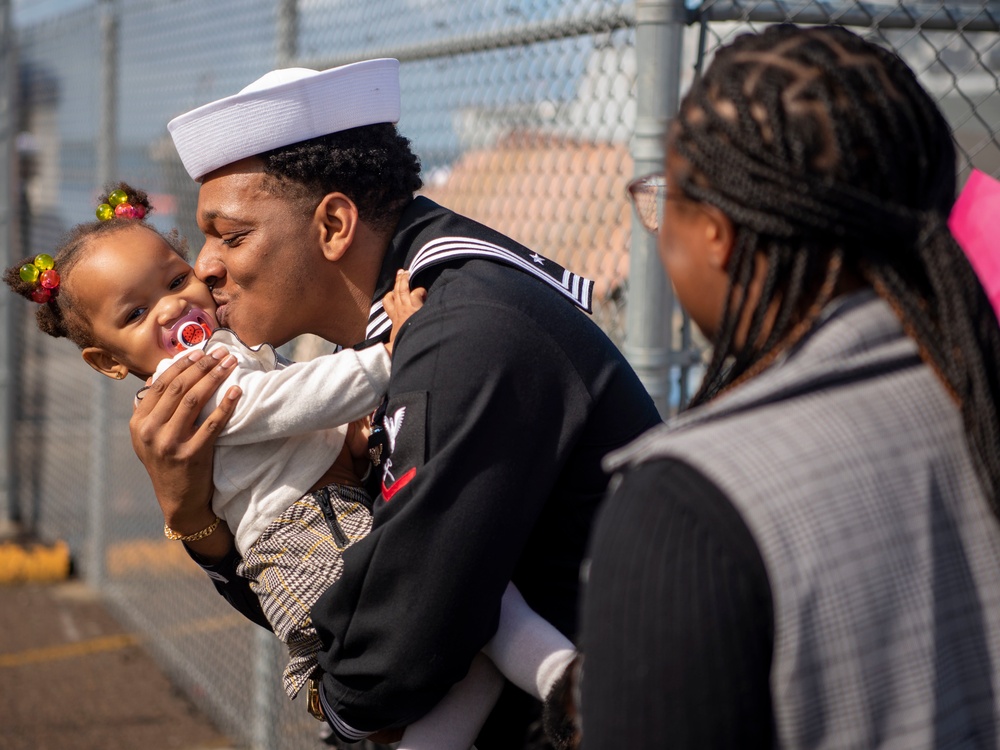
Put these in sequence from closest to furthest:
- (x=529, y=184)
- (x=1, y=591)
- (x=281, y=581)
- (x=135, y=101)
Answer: (x=281, y=581), (x=529, y=184), (x=135, y=101), (x=1, y=591)

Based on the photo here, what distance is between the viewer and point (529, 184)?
352cm

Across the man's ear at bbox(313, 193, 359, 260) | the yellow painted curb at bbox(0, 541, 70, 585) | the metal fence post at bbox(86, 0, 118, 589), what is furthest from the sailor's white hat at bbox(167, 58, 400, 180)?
the yellow painted curb at bbox(0, 541, 70, 585)

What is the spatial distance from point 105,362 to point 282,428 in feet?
2.55

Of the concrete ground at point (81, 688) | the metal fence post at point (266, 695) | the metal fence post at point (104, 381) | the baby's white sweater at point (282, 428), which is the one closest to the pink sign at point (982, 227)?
the baby's white sweater at point (282, 428)

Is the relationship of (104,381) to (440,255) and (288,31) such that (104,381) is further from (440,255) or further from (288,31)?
(440,255)

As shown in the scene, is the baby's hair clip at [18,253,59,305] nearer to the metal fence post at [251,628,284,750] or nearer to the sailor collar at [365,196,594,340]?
the sailor collar at [365,196,594,340]

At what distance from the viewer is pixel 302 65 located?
4.17 metres

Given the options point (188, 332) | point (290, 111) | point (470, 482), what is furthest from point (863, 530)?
point (188, 332)

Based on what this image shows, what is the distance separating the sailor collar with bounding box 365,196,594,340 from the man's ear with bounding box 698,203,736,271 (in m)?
0.78

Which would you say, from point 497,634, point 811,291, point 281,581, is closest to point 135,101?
point 281,581

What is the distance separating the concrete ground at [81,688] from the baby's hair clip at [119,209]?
3018 mm

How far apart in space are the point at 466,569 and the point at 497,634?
0.21 metres

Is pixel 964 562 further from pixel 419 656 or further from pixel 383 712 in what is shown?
pixel 383 712

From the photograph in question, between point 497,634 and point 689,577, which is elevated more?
point 689,577
